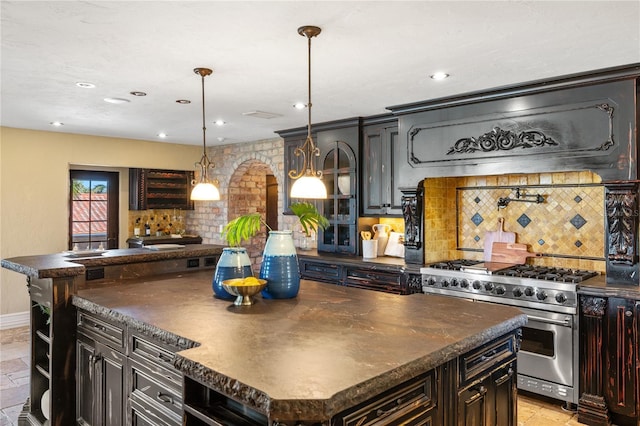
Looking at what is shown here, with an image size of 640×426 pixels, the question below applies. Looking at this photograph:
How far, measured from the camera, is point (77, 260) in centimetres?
323

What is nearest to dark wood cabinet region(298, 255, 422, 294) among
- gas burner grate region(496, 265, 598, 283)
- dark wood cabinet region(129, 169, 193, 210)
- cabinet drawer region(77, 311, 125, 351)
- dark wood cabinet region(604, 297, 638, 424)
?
gas burner grate region(496, 265, 598, 283)

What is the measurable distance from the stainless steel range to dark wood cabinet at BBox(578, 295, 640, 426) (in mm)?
78

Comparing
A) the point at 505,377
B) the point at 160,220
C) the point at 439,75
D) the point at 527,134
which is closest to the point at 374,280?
the point at 527,134

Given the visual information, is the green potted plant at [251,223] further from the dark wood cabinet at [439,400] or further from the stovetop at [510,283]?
the stovetop at [510,283]

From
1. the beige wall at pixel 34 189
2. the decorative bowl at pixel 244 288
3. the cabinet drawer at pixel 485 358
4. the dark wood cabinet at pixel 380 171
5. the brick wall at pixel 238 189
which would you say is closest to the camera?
the cabinet drawer at pixel 485 358

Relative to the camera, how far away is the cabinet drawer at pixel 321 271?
4.87m

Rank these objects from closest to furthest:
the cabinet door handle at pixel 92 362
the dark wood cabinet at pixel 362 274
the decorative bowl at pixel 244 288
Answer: the decorative bowl at pixel 244 288 < the cabinet door handle at pixel 92 362 < the dark wood cabinet at pixel 362 274

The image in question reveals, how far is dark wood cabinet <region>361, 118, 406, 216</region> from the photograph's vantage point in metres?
4.70

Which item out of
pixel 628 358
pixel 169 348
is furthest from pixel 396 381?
pixel 628 358

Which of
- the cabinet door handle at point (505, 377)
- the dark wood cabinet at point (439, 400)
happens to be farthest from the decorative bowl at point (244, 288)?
the cabinet door handle at point (505, 377)

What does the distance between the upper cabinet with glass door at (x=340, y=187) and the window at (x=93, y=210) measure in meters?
3.59

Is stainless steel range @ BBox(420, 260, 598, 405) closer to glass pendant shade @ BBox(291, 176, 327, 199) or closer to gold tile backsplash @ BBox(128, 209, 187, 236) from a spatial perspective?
glass pendant shade @ BBox(291, 176, 327, 199)

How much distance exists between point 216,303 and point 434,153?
256cm

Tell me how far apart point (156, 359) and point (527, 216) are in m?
3.43
